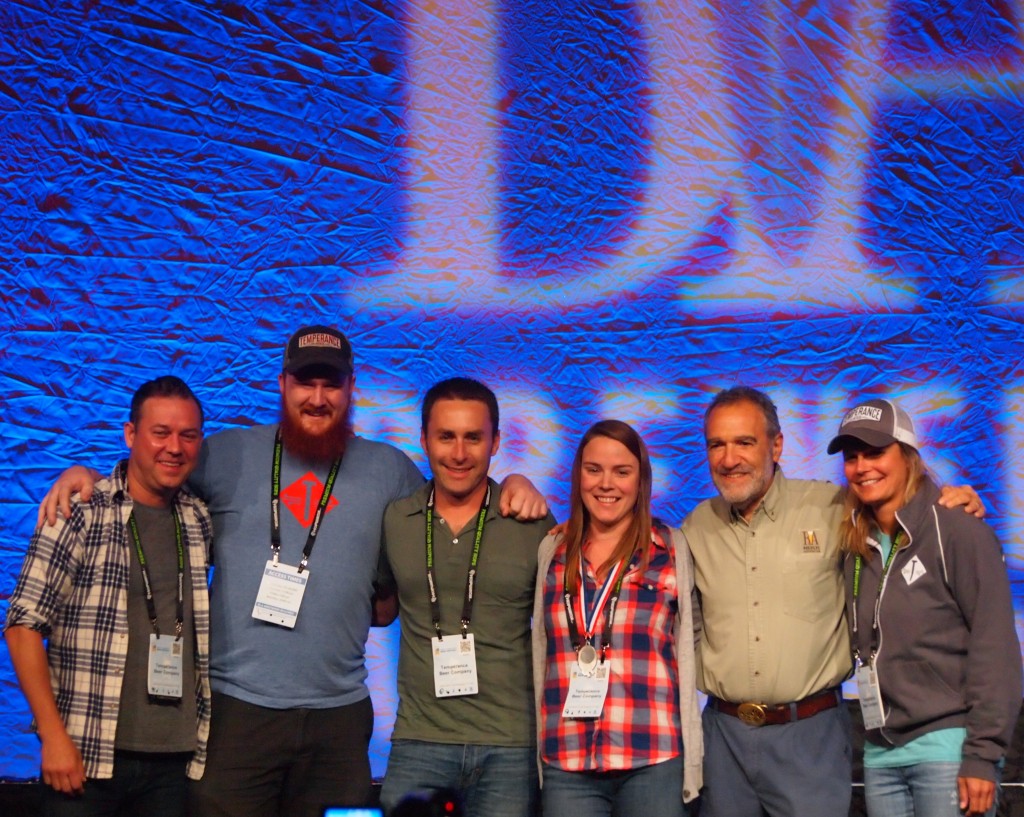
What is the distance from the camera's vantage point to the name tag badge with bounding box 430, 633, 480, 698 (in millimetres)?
2408

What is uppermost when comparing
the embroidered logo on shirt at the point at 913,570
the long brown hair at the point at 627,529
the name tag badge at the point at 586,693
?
the long brown hair at the point at 627,529

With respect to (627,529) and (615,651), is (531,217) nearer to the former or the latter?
(627,529)

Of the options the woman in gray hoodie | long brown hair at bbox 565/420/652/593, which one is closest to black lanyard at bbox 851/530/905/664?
the woman in gray hoodie

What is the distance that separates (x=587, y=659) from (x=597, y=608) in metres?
0.11

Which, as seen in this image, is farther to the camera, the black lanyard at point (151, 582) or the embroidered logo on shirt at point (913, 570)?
the black lanyard at point (151, 582)

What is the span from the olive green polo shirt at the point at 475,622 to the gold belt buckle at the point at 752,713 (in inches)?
18.4

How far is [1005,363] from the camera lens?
3.32m

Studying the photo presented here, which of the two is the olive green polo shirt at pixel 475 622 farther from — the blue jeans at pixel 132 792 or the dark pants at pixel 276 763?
the blue jeans at pixel 132 792

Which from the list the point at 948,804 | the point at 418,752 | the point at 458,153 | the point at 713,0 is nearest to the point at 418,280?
the point at 458,153

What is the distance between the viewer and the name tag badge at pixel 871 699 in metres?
2.29

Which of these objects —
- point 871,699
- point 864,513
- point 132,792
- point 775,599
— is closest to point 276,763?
point 132,792

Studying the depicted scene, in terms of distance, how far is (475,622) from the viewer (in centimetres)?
246

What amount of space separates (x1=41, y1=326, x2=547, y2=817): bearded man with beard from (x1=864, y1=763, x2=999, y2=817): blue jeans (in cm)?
95

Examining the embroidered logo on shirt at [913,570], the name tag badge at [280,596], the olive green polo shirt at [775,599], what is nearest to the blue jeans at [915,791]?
the olive green polo shirt at [775,599]
